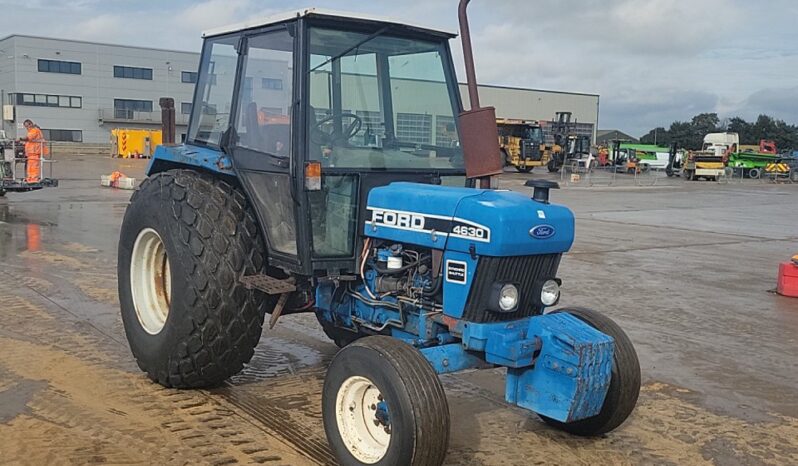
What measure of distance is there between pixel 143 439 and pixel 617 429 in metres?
2.62

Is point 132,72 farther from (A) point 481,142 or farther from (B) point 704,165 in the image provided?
(A) point 481,142

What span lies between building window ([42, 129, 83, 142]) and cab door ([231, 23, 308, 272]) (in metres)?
52.4

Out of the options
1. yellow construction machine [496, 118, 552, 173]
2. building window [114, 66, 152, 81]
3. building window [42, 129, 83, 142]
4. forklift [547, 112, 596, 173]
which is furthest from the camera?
building window [114, 66, 152, 81]

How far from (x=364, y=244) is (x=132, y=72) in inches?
2217

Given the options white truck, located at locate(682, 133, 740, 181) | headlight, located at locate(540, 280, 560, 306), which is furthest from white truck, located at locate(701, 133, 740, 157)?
headlight, located at locate(540, 280, 560, 306)

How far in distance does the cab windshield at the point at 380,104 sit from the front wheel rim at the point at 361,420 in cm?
133

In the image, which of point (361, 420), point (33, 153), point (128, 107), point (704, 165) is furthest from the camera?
point (128, 107)

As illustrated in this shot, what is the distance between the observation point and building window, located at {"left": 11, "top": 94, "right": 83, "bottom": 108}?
51.7 m

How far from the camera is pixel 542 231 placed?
3846mm

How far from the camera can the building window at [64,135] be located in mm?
52281

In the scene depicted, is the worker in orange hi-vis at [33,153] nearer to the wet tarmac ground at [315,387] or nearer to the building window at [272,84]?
the wet tarmac ground at [315,387]

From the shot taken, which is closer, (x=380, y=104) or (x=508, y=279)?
(x=508, y=279)

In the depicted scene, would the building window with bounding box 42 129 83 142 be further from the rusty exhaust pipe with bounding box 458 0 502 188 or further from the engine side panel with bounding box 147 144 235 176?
the rusty exhaust pipe with bounding box 458 0 502 188

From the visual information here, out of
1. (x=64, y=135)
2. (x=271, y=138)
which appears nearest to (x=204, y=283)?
(x=271, y=138)
